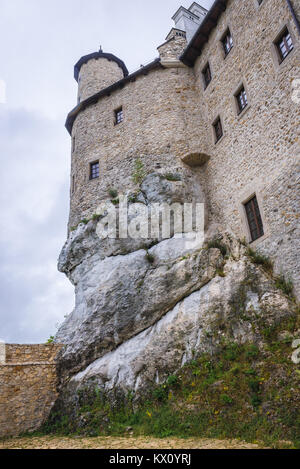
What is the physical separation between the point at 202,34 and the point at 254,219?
10.1m

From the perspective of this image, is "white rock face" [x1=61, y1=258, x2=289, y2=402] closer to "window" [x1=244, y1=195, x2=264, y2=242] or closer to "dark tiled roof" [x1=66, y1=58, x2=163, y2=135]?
"window" [x1=244, y1=195, x2=264, y2=242]

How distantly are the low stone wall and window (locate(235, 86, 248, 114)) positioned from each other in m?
12.1

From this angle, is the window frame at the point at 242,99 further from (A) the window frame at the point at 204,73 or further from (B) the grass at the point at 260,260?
(B) the grass at the point at 260,260

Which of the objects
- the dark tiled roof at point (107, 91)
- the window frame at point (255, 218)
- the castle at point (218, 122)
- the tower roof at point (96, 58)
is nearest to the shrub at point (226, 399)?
the castle at point (218, 122)

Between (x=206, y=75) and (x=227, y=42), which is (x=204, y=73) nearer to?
(x=206, y=75)

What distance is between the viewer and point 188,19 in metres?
20.8

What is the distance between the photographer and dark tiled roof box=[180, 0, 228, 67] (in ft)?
47.4

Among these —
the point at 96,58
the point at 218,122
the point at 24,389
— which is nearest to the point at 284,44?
the point at 218,122

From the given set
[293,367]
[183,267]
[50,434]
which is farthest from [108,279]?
[293,367]

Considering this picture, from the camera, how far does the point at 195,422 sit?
772 centimetres

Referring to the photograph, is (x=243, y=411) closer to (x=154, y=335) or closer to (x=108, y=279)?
(x=154, y=335)

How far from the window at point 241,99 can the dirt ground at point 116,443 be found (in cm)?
1105

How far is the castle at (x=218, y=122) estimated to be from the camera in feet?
33.8

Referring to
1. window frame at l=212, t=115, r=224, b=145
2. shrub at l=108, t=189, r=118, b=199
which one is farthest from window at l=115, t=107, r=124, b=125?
window frame at l=212, t=115, r=224, b=145
